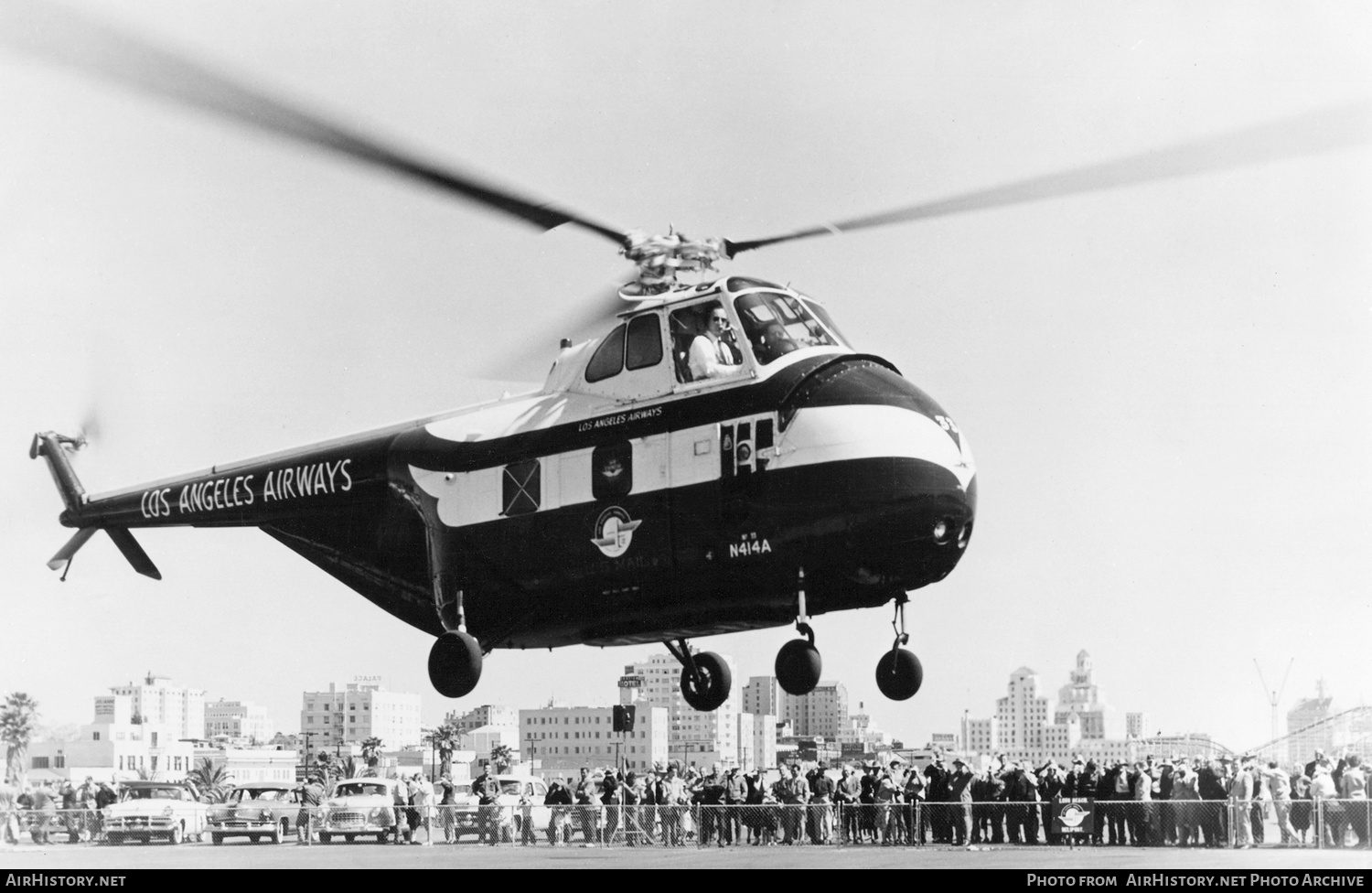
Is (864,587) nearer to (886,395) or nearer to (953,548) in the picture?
(953,548)

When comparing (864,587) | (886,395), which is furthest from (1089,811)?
(886,395)

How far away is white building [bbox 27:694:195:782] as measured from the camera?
57500 mm

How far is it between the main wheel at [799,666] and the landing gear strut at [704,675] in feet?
8.24

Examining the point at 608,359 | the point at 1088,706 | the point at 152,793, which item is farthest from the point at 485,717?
the point at 608,359

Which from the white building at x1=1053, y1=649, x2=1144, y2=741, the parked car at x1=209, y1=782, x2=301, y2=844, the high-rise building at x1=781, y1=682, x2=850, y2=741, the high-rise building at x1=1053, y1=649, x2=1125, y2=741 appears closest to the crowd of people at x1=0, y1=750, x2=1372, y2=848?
the parked car at x1=209, y1=782, x2=301, y2=844

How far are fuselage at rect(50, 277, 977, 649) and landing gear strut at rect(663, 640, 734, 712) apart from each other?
677 millimetres

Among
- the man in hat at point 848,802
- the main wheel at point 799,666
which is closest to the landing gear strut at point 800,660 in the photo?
the main wheel at point 799,666
